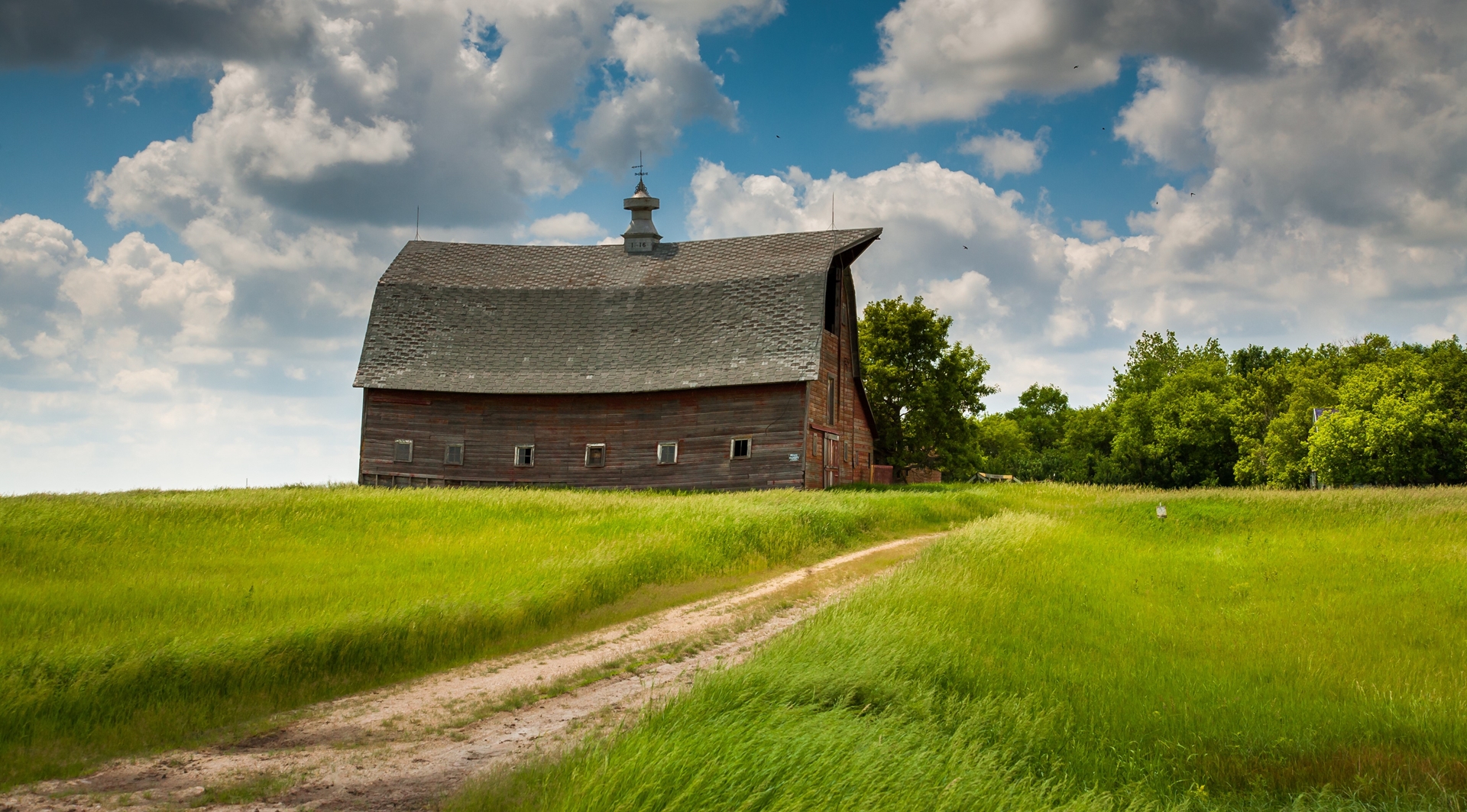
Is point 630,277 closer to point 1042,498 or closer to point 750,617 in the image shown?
point 1042,498

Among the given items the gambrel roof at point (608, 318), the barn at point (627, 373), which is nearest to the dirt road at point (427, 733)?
the barn at point (627, 373)

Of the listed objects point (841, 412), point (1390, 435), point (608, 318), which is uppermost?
point (608, 318)

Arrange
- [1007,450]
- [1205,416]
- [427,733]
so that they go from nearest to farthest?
[427,733] → [1205,416] → [1007,450]

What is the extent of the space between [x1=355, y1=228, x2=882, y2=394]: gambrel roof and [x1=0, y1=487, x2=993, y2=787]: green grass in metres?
11.0

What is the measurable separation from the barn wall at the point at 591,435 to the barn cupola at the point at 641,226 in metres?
8.78

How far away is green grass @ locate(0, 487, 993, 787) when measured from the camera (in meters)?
8.03

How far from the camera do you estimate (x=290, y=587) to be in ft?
37.5

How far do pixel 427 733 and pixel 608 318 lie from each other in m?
28.6

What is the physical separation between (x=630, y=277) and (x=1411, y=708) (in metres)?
31.8

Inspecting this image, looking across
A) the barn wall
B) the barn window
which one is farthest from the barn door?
the barn window

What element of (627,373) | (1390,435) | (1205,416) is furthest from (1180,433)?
(627,373)

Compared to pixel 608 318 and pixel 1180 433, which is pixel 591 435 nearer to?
pixel 608 318

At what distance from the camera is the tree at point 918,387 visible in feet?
134

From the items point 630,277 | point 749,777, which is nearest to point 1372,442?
point 630,277
